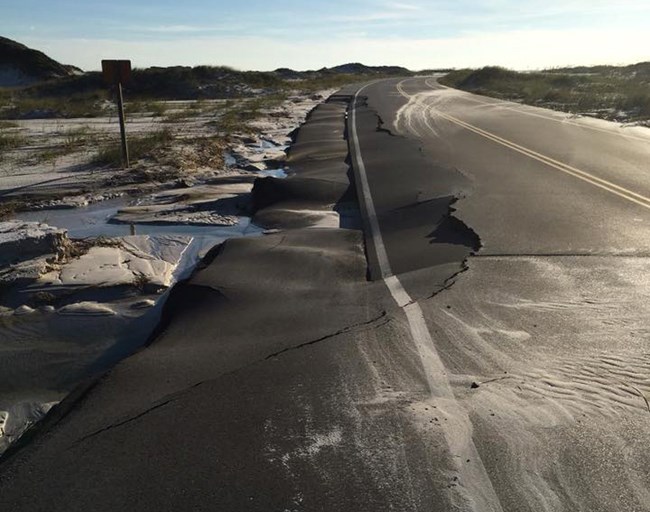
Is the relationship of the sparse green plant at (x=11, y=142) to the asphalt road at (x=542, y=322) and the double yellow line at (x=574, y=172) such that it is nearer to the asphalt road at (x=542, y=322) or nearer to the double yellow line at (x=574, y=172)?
the asphalt road at (x=542, y=322)

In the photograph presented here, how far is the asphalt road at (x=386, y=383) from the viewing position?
3.22 meters

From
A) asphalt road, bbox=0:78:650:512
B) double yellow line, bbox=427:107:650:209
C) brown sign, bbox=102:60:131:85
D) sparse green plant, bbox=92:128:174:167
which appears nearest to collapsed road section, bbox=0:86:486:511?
asphalt road, bbox=0:78:650:512

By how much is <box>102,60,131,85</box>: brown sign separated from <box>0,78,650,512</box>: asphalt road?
7068 millimetres

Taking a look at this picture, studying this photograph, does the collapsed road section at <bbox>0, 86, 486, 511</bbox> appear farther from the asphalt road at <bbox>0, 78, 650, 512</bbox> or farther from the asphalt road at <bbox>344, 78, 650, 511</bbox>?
the asphalt road at <bbox>344, 78, 650, 511</bbox>

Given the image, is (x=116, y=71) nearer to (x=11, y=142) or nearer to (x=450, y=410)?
(x=11, y=142)

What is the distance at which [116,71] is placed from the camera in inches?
540

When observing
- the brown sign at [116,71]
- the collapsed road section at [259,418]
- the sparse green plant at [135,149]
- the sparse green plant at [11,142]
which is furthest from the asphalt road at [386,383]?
the sparse green plant at [11,142]

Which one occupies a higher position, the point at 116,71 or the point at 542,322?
the point at 116,71

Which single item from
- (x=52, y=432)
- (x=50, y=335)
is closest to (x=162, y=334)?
(x=50, y=335)

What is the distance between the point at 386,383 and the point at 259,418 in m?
0.91

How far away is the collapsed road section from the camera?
10.4ft

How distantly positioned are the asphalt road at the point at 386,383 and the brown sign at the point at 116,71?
7.07 metres

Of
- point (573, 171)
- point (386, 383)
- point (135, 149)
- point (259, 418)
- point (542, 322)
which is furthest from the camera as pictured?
point (135, 149)

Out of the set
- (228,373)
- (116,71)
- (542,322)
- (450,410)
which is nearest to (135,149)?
(116,71)
